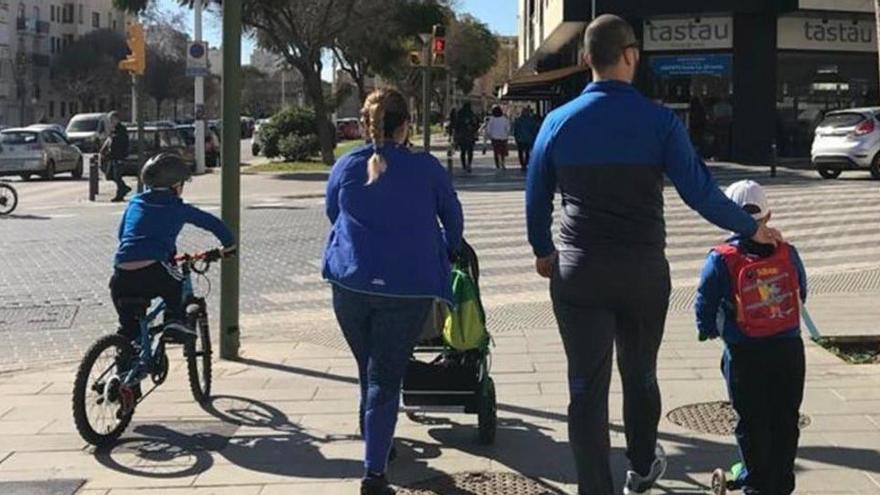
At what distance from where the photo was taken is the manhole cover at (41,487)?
4.98m

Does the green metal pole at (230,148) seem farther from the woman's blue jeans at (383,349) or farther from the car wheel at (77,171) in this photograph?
the car wheel at (77,171)

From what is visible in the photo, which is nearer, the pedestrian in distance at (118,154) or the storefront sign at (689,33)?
the pedestrian in distance at (118,154)

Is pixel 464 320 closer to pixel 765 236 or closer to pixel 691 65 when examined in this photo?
pixel 765 236

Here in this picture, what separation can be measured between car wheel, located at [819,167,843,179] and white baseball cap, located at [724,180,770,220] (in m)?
21.7

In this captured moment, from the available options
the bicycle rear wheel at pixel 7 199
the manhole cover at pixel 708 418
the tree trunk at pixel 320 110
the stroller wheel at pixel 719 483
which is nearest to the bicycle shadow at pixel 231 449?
the stroller wheel at pixel 719 483

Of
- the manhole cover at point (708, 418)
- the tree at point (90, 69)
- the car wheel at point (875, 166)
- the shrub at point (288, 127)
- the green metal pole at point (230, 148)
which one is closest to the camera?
the manhole cover at point (708, 418)

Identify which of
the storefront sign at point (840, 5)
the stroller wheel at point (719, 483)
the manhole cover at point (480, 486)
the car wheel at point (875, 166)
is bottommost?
the manhole cover at point (480, 486)

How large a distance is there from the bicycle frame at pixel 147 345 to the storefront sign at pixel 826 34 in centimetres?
2782

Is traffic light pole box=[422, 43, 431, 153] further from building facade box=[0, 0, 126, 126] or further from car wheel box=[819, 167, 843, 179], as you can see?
building facade box=[0, 0, 126, 126]

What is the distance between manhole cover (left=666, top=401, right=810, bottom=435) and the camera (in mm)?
5801

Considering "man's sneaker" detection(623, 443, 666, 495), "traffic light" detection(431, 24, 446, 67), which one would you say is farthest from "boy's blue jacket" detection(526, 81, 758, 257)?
"traffic light" detection(431, 24, 446, 67)

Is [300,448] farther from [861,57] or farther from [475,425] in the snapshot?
[861,57]

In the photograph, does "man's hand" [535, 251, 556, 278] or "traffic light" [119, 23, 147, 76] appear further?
"traffic light" [119, 23, 147, 76]

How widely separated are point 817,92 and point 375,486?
30.2 metres
